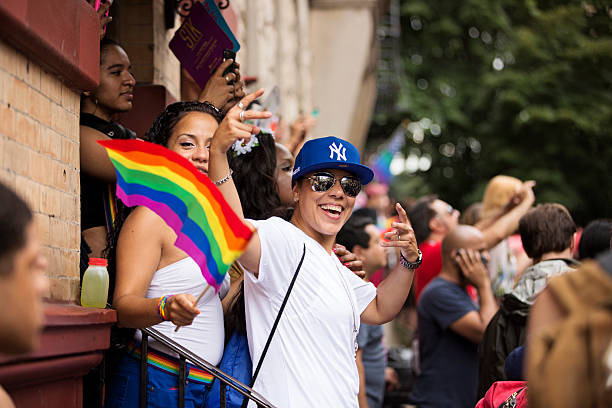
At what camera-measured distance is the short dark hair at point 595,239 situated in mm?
6023

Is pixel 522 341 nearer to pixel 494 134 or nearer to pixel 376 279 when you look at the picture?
pixel 376 279

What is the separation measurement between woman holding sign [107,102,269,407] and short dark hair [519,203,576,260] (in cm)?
242

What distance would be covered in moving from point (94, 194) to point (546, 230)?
2776 mm

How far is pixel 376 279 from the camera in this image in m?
6.36

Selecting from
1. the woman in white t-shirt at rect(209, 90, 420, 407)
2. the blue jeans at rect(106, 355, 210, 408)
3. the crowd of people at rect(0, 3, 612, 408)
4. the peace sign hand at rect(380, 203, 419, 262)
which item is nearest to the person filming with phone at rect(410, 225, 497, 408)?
the crowd of people at rect(0, 3, 612, 408)

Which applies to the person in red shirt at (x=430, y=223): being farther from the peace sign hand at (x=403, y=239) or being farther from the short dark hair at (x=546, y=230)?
the peace sign hand at (x=403, y=239)

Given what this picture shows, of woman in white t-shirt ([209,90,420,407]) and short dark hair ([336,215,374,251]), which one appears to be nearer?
woman in white t-shirt ([209,90,420,407])

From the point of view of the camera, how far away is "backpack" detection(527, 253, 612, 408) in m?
1.71

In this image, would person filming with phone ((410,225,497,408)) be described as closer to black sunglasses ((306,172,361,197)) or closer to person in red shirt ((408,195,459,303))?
person in red shirt ((408,195,459,303))

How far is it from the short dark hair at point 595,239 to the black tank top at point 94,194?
3616 mm

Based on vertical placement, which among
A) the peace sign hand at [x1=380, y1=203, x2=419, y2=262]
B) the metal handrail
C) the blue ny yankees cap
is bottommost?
the metal handrail

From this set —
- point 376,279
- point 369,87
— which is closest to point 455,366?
point 376,279

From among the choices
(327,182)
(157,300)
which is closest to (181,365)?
(157,300)

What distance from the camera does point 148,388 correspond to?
3447 millimetres
